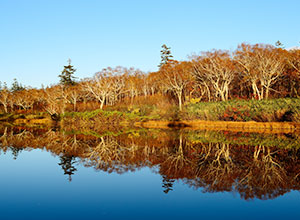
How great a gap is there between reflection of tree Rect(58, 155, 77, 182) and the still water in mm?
32

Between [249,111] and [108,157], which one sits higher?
[249,111]

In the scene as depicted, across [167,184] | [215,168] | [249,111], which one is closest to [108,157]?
[167,184]

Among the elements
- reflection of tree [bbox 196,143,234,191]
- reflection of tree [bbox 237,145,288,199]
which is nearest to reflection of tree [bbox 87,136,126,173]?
reflection of tree [bbox 196,143,234,191]

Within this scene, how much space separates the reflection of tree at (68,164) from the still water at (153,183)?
32 millimetres

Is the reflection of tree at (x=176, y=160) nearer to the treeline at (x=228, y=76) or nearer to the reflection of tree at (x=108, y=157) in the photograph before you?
the reflection of tree at (x=108, y=157)

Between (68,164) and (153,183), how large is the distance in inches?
150

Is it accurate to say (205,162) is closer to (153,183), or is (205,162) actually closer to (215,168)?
(215,168)

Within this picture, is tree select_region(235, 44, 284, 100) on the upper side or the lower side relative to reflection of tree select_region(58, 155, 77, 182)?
upper

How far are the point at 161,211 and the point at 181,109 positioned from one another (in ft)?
71.0

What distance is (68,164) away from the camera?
967 centimetres

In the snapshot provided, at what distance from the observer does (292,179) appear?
718 centimetres

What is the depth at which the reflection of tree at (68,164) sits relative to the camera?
8.57 m

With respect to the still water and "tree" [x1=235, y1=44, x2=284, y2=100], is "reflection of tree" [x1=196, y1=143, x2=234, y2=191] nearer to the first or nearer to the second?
the still water

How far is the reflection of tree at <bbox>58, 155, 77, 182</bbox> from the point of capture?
8.57 m
